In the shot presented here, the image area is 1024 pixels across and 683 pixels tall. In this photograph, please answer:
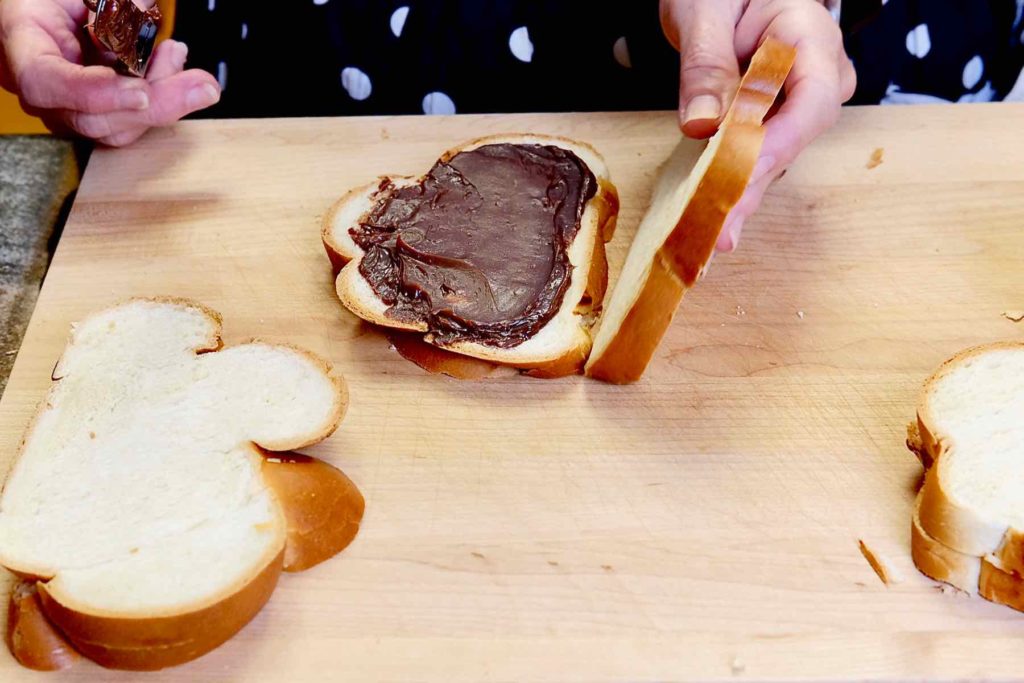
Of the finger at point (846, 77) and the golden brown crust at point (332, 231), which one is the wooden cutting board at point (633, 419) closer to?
the golden brown crust at point (332, 231)

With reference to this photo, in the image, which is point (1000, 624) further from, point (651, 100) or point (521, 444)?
point (651, 100)

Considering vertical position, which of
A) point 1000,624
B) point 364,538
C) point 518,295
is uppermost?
point 518,295

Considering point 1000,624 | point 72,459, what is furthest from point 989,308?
point 72,459

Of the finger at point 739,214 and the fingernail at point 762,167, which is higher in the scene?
the fingernail at point 762,167

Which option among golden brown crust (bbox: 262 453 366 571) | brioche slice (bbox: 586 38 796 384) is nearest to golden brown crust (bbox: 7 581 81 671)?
golden brown crust (bbox: 262 453 366 571)

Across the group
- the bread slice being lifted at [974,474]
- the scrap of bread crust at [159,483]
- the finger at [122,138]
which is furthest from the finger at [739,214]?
the finger at [122,138]

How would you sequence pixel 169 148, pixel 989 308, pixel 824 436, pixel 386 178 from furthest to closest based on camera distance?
pixel 169 148 < pixel 386 178 < pixel 989 308 < pixel 824 436

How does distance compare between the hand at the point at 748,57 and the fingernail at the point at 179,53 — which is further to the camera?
the fingernail at the point at 179,53
